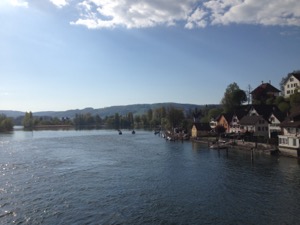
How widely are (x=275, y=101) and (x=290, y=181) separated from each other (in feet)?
201

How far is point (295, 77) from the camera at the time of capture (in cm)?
8681

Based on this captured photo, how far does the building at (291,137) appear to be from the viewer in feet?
169

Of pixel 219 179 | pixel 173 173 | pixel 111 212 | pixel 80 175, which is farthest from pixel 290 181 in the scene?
pixel 80 175

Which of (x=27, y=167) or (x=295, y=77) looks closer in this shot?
(x=27, y=167)

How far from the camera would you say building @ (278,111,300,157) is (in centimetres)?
5139

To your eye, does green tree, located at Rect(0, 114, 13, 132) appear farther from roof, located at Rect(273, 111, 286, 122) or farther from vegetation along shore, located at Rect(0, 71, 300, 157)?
roof, located at Rect(273, 111, 286, 122)

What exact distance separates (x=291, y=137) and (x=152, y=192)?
99.3ft

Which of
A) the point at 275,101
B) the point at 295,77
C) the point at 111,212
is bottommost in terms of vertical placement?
the point at 111,212

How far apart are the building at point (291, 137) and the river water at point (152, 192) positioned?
3.49 metres

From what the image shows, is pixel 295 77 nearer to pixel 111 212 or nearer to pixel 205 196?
pixel 205 196

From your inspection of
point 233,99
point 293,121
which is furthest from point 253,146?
point 233,99

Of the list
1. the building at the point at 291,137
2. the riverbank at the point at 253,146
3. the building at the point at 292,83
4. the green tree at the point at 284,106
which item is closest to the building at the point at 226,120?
the green tree at the point at 284,106

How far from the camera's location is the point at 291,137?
173 ft

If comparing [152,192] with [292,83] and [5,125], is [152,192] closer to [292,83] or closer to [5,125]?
[292,83]
